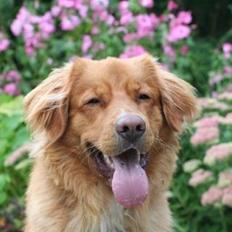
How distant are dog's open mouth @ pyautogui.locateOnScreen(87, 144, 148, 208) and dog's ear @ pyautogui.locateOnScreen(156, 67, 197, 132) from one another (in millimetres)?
375

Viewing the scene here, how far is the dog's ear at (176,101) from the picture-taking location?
5.51 m

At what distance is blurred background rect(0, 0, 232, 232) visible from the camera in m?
6.73

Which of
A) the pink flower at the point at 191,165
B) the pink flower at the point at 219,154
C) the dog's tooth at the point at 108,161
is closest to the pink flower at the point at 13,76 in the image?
the pink flower at the point at 191,165

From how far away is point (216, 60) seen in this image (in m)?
8.95

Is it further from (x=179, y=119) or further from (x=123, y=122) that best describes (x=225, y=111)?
(x=123, y=122)

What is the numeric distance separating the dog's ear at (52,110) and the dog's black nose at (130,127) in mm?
480

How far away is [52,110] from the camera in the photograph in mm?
5367

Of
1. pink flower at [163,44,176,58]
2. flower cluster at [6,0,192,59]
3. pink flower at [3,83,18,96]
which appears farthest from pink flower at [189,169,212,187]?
pink flower at [3,83,18,96]

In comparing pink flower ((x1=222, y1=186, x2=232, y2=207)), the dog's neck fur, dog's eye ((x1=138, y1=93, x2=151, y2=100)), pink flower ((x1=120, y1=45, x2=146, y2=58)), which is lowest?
pink flower ((x1=120, y1=45, x2=146, y2=58))

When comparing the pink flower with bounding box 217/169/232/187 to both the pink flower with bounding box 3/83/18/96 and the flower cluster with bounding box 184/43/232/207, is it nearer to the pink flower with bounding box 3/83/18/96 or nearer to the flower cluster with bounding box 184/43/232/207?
the flower cluster with bounding box 184/43/232/207

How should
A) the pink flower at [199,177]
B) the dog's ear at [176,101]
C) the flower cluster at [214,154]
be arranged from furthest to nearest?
the pink flower at [199,177]
the flower cluster at [214,154]
the dog's ear at [176,101]

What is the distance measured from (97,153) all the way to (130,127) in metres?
0.39

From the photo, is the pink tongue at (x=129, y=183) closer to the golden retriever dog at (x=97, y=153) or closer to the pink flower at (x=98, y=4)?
the golden retriever dog at (x=97, y=153)

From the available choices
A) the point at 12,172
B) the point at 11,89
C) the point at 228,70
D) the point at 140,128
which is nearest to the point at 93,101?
the point at 140,128
